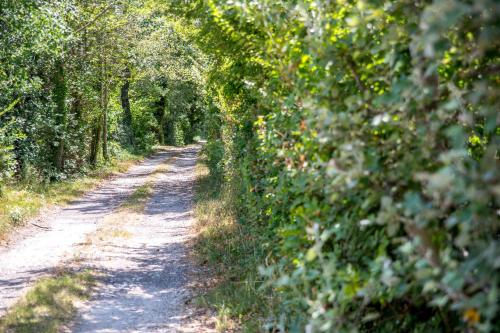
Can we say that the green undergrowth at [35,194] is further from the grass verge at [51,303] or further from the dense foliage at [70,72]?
the grass verge at [51,303]

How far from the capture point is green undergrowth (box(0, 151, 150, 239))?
42.6 ft

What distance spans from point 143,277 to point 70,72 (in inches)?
597

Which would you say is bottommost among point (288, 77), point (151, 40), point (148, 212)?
point (148, 212)

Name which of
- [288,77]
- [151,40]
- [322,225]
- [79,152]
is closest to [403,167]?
[322,225]

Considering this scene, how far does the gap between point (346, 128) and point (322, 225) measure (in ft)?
3.13

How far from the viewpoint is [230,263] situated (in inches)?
356

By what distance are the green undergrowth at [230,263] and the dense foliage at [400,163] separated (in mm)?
1431

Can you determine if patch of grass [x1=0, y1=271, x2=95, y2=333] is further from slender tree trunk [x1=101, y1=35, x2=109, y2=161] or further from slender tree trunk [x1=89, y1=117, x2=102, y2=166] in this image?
slender tree trunk [x1=89, y1=117, x2=102, y2=166]

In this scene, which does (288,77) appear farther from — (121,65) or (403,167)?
(121,65)

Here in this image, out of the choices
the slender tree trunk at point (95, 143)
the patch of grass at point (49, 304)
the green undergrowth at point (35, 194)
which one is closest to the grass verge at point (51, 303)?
the patch of grass at point (49, 304)

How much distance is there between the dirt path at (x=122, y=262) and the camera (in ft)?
23.2

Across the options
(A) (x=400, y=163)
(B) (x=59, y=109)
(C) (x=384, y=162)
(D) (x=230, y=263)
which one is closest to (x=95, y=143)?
(B) (x=59, y=109)

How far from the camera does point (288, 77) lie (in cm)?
414

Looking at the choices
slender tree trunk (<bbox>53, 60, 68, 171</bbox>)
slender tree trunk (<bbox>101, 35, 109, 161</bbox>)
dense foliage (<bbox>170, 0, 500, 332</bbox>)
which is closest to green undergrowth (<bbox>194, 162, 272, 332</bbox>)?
dense foliage (<bbox>170, 0, 500, 332</bbox>)
